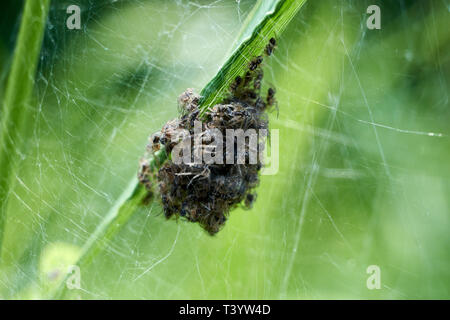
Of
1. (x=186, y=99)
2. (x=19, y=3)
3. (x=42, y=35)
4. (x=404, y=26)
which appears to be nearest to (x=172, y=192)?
(x=186, y=99)

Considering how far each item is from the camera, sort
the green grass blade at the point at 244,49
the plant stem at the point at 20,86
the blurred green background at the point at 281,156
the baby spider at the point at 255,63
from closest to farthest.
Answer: the green grass blade at the point at 244,49, the baby spider at the point at 255,63, the plant stem at the point at 20,86, the blurred green background at the point at 281,156

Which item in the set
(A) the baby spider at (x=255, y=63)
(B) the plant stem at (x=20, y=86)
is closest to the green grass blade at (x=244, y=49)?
(A) the baby spider at (x=255, y=63)

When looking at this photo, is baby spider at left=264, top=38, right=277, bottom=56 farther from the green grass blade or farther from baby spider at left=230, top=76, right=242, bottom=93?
baby spider at left=230, top=76, right=242, bottom=93

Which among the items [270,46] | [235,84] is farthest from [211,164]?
[270,46]

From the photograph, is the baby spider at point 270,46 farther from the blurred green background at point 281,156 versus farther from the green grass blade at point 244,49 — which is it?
the blurred green background at point 281,156

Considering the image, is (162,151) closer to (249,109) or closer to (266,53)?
(249,109)

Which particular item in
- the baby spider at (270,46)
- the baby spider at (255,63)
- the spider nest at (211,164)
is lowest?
the spider nest at (211,164)

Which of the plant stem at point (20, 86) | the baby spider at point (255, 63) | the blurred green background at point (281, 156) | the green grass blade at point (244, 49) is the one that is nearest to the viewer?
the green grass blade at point (244, 49)
